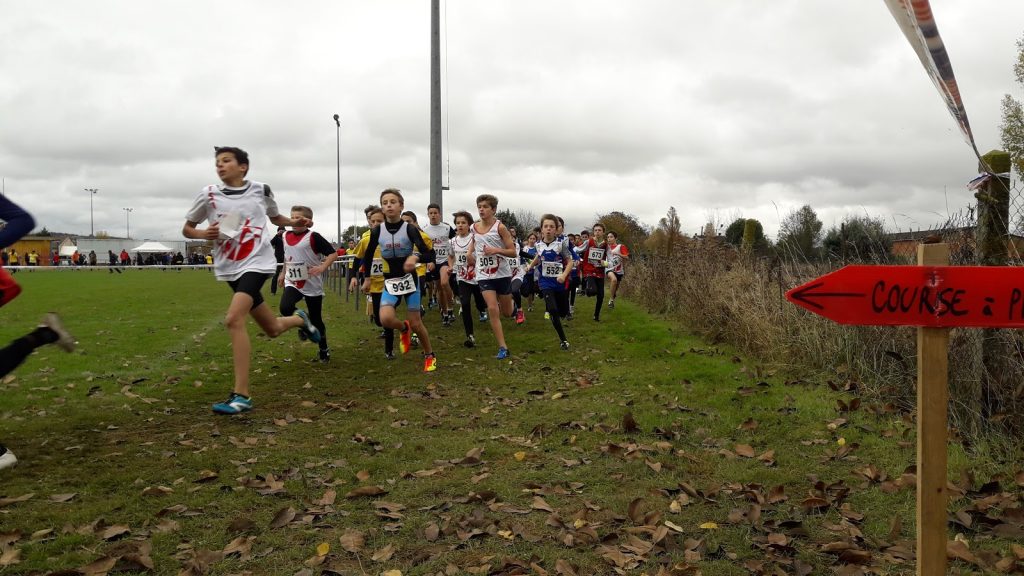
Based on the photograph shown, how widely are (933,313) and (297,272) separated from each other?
8.38 metres

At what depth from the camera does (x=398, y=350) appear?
1105 centimetres

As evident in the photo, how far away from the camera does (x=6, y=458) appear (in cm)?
483

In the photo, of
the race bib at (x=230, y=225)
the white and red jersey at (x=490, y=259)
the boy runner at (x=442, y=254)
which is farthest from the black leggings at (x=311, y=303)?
the boy runner at (x=442, y=254)

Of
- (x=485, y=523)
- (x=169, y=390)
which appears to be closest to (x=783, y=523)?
(x=485, y=523)

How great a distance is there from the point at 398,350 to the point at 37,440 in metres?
5.79

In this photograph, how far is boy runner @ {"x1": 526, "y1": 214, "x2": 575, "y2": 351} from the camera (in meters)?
11.1

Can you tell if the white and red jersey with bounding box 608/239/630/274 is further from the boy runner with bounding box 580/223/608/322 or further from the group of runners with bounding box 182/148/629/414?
the boy runner with bounding box 580/223/608/322

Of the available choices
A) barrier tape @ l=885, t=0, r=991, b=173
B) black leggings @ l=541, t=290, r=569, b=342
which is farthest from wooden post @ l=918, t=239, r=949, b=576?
black leggings @ l=541, t=290, r=569, b=342

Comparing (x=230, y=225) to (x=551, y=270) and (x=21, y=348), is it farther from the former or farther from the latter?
(x=551, y=270)

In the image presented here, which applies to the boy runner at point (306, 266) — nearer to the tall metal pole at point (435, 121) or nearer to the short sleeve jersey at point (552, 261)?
the short sleeve jersey at point (552, 261)

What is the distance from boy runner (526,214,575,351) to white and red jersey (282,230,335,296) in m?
3.30

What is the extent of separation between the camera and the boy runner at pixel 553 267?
439 inches

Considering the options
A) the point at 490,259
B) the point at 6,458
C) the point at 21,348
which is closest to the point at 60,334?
the point at 21,348

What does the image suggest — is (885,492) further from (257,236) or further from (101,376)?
(101,376)
